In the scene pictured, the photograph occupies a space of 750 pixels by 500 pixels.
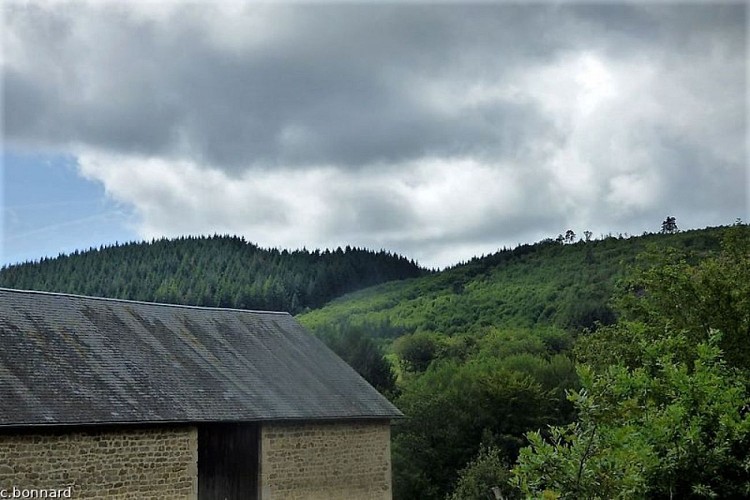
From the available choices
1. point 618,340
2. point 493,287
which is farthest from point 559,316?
point 618,340

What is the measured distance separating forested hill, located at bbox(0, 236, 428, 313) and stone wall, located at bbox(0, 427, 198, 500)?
56.4 metres

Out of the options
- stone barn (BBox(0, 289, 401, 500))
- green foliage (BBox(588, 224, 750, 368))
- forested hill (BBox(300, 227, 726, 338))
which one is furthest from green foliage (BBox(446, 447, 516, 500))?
forested hill (BBox(300, 227, 726, 338))

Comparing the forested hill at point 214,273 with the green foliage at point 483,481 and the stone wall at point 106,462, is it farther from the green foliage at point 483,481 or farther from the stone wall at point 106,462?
the stone wall at point 106,462

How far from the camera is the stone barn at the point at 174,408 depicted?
49.3 feet

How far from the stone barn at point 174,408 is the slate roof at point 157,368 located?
36mm

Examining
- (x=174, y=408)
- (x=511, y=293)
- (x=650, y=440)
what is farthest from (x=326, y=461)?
(x=511, y=293)

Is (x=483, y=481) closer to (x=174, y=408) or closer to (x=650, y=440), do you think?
(x=174, y=408)

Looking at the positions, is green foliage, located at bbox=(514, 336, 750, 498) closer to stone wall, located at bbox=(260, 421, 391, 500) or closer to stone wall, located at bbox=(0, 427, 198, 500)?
stone wall, located at bbox=(0, 427, 198, 500)

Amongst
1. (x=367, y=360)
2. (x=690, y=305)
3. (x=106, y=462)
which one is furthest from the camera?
(x=367, y=360)

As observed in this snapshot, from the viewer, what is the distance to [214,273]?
8200 cm

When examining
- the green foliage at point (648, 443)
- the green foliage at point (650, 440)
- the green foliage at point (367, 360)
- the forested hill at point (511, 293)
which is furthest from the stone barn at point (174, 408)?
the forested hill at point (511, 293)

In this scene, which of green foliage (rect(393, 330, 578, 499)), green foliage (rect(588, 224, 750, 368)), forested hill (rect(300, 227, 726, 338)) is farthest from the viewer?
forested hill (rect(300, 227, 726, 338))

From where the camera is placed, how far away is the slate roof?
15.6 metres

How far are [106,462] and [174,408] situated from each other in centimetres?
177
